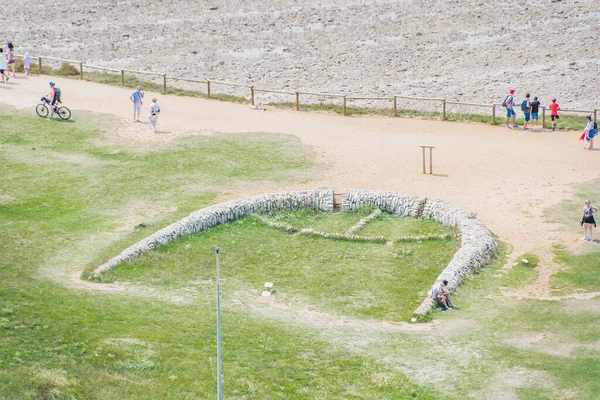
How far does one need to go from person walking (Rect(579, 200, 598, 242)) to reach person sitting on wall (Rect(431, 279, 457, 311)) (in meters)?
6.42

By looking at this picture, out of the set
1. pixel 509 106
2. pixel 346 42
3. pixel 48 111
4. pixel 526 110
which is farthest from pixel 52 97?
pixel 346 42

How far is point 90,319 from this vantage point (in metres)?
26.8

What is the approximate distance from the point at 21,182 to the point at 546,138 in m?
21.1

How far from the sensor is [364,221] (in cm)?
3541

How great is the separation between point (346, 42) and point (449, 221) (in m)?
29.5

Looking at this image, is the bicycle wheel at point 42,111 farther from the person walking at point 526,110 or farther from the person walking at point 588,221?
the person walking at point 588,221

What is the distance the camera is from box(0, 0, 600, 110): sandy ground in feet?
183

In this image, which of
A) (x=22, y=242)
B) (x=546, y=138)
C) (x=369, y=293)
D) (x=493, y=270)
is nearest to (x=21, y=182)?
(x=22, y=242)

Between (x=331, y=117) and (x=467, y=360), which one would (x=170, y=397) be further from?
(x=331, y=117)

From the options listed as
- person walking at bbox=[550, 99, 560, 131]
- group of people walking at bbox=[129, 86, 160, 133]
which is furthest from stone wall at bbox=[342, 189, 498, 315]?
person walking at bbox=[550, 99, 560, 131]

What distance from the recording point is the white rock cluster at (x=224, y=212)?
31.9 meters

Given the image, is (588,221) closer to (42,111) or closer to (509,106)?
(509,106)

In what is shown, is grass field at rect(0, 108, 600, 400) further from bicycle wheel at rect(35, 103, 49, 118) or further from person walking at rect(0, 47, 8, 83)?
person walking at rect(0, 47, 8, 83)

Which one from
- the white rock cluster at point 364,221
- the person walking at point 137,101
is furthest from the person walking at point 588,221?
the person walking at point 137,101
